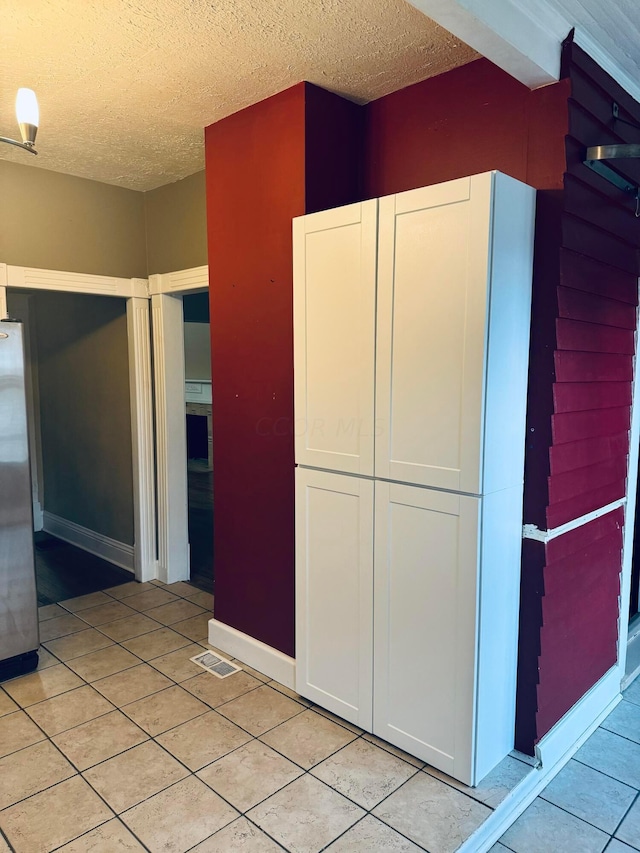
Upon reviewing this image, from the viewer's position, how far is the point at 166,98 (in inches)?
96.7

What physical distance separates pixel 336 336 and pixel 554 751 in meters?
1.69

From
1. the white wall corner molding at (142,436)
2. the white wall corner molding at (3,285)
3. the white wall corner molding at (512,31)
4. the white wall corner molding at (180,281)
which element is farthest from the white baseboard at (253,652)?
the white wall corner molding at (512,31)

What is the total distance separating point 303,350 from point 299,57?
1049 mm

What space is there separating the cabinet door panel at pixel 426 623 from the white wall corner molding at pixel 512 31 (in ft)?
4.38

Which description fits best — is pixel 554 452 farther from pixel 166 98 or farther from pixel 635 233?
pixel 166 98

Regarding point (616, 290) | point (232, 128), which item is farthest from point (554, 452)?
point (232, 128)

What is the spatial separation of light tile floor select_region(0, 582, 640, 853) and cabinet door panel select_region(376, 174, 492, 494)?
1.01 metres

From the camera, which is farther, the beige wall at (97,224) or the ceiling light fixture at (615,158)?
the beige wall at (97,224)

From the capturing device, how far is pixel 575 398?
207cm

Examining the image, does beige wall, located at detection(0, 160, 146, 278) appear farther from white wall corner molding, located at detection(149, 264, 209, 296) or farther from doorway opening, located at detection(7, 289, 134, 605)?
doorway opening, located at detection(7, 289, 134, 605)

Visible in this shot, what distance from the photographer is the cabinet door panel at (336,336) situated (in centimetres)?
208

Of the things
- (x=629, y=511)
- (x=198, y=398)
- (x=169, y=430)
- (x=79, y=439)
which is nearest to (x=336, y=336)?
(x=629, y=511)

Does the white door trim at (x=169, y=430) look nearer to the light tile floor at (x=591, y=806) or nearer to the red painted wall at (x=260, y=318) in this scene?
the red painted wall at (x=260, y=318)

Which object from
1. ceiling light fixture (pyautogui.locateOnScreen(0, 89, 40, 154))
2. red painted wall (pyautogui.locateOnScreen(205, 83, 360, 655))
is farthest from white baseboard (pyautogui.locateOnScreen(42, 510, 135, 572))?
ceiling light fixture (pyautogui.locateOnScreen(0, 89, 40, 154))
